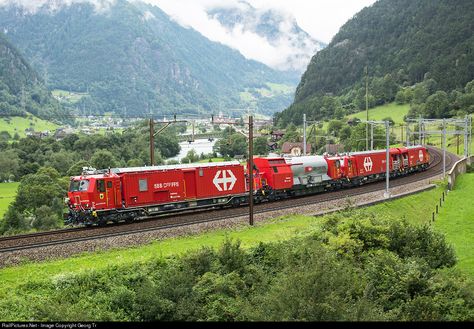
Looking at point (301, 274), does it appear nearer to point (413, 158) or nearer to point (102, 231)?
point (102, 231)

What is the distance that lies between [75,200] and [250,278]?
15.0m

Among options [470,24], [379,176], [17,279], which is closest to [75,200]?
[17,279]

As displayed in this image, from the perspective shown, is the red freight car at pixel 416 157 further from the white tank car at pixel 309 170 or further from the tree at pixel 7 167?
the tree at pixel 7 167

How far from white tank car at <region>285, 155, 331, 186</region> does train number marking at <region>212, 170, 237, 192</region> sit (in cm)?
795

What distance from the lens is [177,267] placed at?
21.7 meters

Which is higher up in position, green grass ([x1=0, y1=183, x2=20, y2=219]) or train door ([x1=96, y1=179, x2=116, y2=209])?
train door ([x1=96, y1=179, x2=116, y2=209])

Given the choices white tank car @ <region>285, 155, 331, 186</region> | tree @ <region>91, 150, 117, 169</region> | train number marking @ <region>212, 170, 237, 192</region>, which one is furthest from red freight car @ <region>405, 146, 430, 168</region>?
tree @ <region>91, 150, 117, 169</region>

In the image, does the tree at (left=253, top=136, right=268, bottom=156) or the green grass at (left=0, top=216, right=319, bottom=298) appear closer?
the green grass at (left=0, top=216, right=319, bottom=298)

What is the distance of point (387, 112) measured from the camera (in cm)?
16388

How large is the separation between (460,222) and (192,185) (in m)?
21.2

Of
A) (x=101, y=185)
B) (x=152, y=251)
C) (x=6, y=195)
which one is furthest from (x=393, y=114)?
(x=152, y=251)

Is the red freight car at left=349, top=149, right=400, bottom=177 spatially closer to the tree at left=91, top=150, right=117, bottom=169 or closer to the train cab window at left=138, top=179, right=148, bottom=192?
the train cab window at left=138, top=179, right=148, bottom=192

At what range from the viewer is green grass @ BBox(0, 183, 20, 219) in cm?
9031

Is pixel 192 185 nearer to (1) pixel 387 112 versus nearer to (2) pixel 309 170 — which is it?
(2) pixel 309 170
